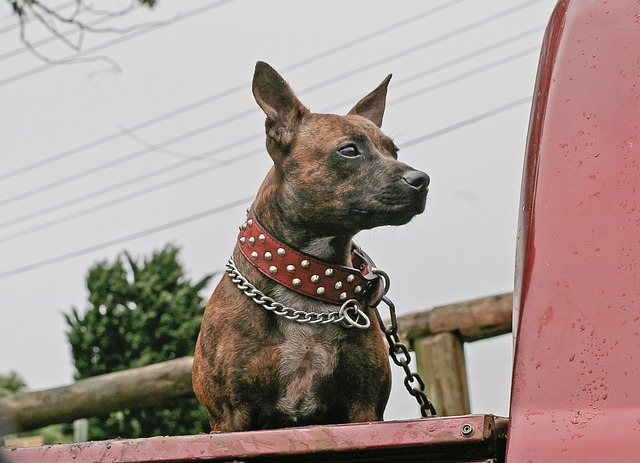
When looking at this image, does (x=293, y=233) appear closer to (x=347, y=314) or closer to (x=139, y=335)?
(x=347, y=314)

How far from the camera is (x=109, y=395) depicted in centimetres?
557

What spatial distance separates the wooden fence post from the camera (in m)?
4.72

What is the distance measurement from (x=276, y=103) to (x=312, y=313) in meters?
0.66

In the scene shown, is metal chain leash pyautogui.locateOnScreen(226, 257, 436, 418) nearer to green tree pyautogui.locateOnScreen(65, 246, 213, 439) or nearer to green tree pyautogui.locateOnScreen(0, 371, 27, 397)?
green tree pyautogui.locateOnScreen(65, 246, 213, 439)

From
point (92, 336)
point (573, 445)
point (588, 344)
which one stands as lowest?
point (573, 445)

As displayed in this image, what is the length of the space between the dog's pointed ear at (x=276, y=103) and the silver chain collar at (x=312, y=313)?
466mm

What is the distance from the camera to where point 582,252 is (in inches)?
58.2

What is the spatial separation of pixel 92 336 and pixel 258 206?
398cm

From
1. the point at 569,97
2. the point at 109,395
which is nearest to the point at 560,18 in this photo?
the point at 569,97

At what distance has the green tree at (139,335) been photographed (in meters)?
6.28

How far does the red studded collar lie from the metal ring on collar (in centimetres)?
2

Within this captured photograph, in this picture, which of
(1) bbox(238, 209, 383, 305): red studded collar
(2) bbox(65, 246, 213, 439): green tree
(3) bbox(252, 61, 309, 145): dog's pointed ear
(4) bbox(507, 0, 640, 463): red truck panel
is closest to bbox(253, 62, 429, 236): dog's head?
(3) bbox(252, 61, 309, 145): dog's pointed ear

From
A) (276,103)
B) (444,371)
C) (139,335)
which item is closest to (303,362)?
(276,103)

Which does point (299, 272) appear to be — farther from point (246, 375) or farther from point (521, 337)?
point (521, 337)
